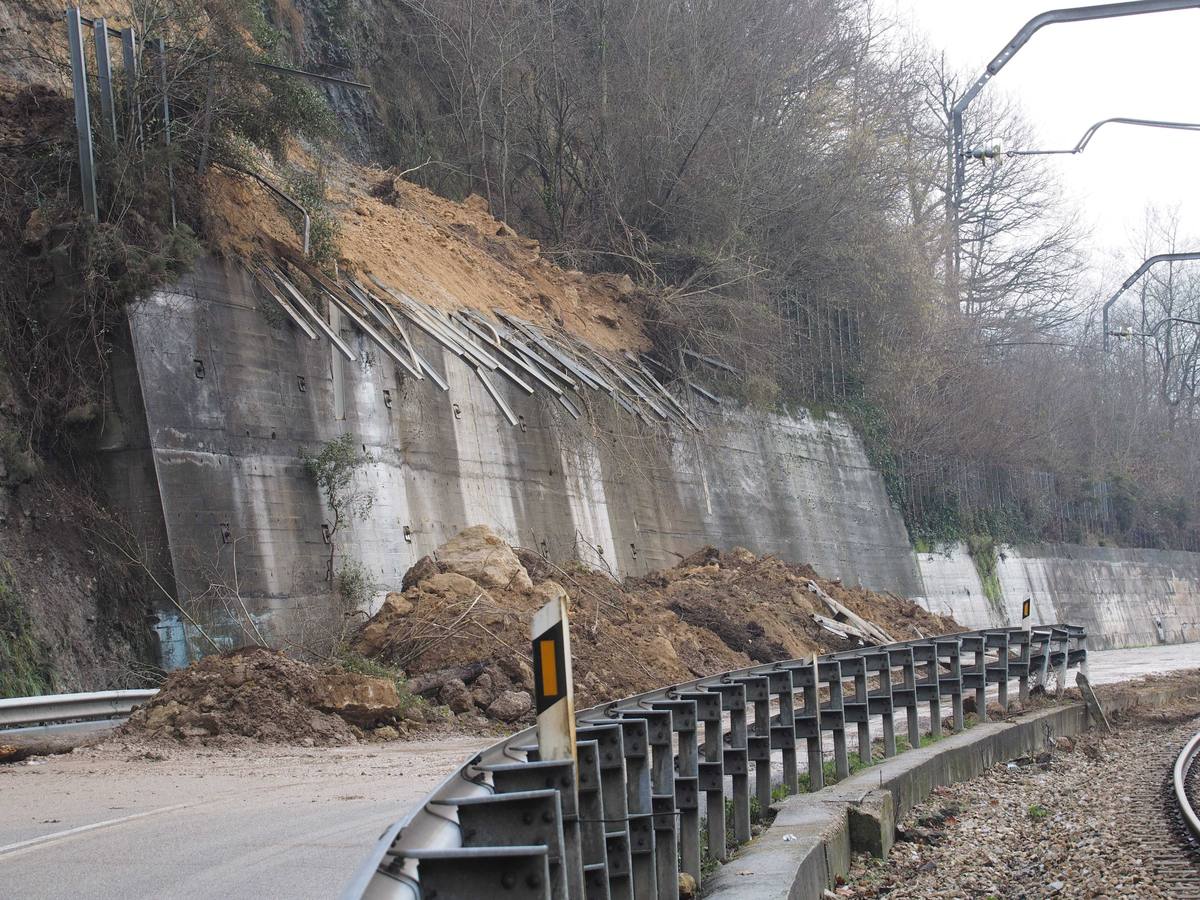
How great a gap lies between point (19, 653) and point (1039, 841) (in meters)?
11.6

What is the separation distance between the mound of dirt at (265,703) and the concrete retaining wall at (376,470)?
2.60 m

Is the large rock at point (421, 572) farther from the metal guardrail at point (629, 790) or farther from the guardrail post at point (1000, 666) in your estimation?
the guardrail post at point (1000, 666)

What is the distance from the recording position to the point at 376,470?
2045cm

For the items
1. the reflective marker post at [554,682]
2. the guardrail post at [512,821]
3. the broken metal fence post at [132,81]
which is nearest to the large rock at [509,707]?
the broken metal fence post at [132,81]

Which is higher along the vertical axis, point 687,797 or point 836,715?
point 687,797

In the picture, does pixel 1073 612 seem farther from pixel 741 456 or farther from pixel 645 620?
pixel 645 620

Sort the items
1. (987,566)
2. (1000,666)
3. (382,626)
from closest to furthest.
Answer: (1000,666) → (382,626) → (987,566)

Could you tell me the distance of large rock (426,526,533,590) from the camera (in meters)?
19.1

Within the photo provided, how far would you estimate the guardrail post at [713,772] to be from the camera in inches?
353

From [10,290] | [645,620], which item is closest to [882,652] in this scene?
[645,620]

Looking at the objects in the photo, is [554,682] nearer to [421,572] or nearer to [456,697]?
[456,697]

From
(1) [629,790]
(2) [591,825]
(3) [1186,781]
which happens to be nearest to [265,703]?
(1) [629,790]

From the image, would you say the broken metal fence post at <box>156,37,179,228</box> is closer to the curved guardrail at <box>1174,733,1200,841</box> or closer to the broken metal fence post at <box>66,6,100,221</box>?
the broken metal fence post at <box>66,6,100,221</box>

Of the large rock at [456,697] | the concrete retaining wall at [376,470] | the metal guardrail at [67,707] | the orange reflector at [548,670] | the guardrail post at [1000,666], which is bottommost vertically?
the guardrail post at [1000,666]
